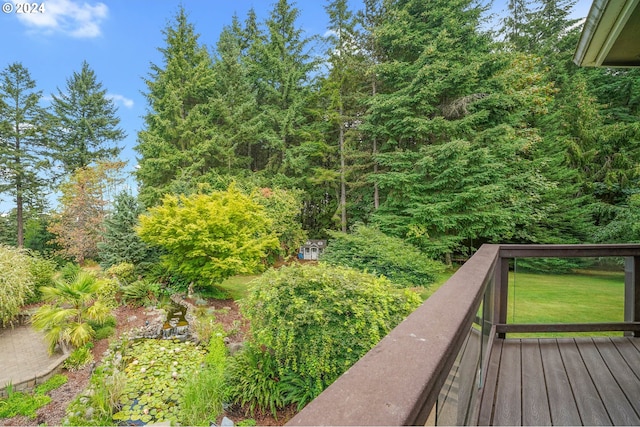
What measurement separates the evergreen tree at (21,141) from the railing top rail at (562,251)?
18.9m

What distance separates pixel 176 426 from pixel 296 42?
49.0ft

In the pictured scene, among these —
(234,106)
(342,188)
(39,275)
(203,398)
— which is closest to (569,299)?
(203,398)

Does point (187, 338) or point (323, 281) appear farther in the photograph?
point (187, 338)

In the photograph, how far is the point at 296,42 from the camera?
13922 millimetres

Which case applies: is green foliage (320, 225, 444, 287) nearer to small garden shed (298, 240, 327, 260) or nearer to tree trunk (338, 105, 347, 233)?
tree trunk (338, 105, 347, 233)

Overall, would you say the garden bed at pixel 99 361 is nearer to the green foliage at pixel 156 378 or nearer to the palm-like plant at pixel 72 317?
the palm-like plant at pixel 72 317

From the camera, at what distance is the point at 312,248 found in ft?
42.8

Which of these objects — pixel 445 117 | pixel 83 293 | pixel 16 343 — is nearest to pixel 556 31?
Answer: pixel 445 117

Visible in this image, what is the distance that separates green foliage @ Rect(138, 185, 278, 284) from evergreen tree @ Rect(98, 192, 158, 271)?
1.63 meters

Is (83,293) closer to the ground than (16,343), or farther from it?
farther from it

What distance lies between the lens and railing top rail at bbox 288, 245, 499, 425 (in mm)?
443

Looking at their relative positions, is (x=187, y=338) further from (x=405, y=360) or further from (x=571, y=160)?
(x=571, y=160)

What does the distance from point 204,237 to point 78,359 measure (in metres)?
3.04

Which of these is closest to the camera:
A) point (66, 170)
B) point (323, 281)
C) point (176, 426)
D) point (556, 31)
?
point (176, 426)
